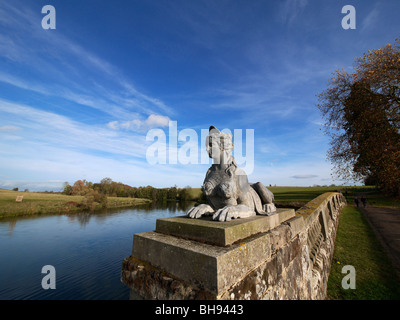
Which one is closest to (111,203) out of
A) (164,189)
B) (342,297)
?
(164,189)

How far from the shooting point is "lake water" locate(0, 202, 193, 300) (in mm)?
9297

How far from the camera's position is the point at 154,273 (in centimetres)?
174

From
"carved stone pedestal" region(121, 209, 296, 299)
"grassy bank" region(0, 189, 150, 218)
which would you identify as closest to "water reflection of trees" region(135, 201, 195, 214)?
"grassy bank" region(0, 189, 150, 218)

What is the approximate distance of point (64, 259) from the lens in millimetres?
12805

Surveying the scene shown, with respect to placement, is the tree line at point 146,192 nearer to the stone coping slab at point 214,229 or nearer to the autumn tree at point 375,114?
the autumn tree at point 375,114

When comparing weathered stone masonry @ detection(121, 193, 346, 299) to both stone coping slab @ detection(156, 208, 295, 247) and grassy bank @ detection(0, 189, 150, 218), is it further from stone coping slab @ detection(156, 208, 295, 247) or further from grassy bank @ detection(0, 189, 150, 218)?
grassy bank @ detection(0, 189, 150, 218)

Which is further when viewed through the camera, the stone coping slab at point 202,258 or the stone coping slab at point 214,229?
the stone coping slab at point 214,229

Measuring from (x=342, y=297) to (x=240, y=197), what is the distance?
3.81 m

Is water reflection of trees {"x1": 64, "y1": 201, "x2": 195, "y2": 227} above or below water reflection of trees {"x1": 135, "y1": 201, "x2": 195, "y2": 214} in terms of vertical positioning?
above

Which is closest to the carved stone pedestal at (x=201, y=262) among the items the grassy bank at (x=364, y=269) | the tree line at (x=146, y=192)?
the grassy bank at (x=364, y=269)

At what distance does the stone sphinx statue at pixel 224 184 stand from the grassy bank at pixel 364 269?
3480 millimetres

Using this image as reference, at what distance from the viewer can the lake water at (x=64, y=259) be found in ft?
30.5

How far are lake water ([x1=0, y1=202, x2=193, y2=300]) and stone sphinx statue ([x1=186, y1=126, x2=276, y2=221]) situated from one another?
9.51 metres

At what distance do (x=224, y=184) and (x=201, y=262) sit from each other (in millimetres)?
1193
